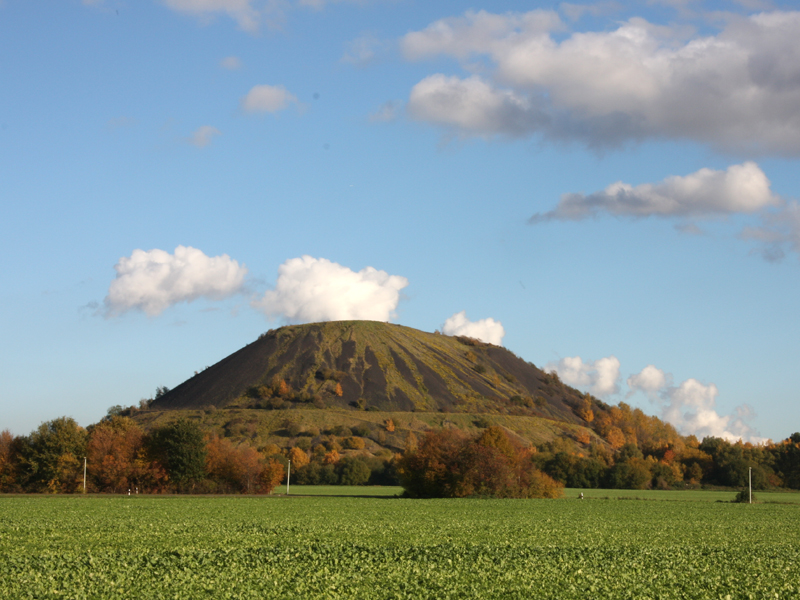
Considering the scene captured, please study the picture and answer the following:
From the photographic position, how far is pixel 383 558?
26.6 metres

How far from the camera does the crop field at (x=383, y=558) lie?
20.6 meters

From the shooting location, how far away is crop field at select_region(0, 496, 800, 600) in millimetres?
20609

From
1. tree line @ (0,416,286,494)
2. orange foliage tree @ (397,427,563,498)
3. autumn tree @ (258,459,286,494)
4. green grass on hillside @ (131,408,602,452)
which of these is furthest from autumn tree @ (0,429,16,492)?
green grass on hillside @ (131,408,602,452)

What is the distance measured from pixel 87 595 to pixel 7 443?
84.2m

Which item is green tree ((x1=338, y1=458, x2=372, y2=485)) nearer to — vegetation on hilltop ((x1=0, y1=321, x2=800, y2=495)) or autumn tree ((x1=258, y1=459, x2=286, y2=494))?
vegetation on hilltop ((x1=0, y1=321, x2=800, y2=495))

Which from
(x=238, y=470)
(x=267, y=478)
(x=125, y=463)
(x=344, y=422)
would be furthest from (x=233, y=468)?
(x=344, y=422)

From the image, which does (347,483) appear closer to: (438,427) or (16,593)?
(438,427)

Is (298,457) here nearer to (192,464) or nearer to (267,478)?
(267,478)

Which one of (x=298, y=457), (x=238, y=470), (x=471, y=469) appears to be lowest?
(x=298, y=457)

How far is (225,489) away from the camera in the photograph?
88750 millimetres

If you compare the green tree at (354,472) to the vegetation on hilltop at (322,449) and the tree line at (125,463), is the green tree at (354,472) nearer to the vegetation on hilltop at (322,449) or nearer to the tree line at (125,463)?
the vegetation on hilltop at (322,449)

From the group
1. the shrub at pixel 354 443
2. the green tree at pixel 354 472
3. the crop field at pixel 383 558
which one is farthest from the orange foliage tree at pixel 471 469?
the shrub at pixel 354 443

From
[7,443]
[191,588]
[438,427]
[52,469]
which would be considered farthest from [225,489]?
[438,427]

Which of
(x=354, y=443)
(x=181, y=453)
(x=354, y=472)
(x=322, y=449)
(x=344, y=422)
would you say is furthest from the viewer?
(x=344, y=422)
